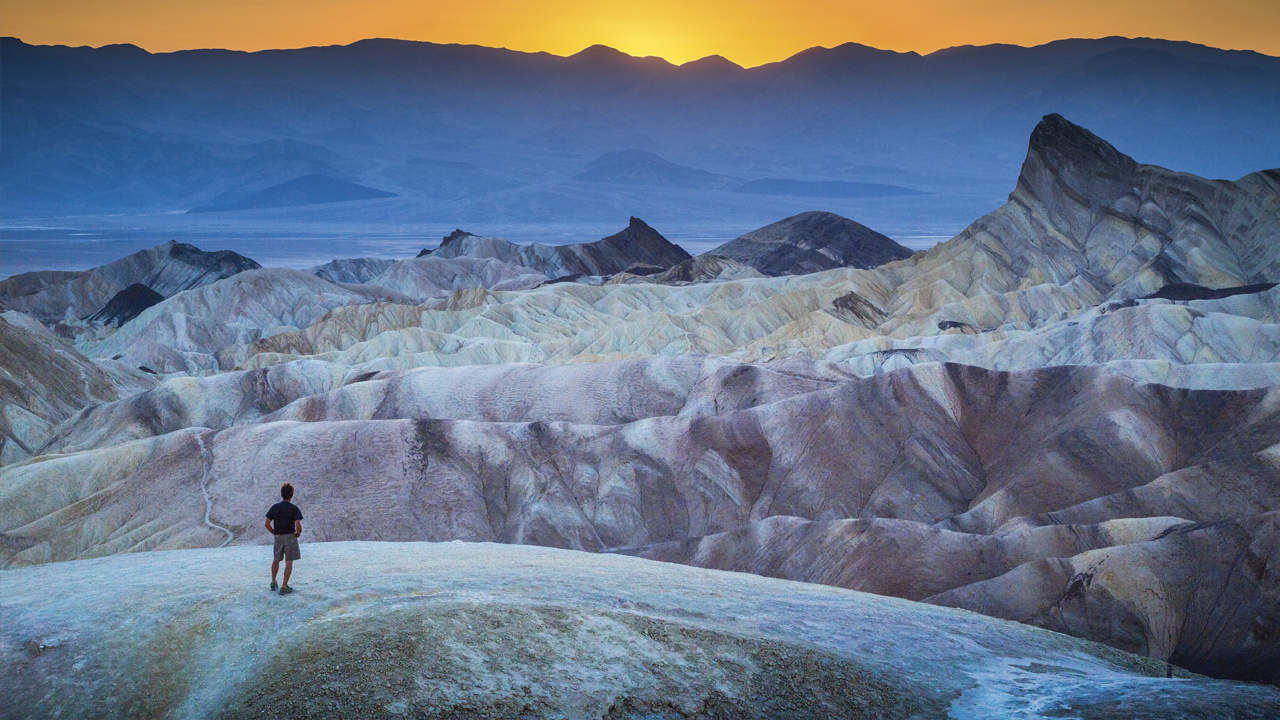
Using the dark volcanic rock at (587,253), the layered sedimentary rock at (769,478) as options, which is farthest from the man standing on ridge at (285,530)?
the dark volcanic rock at (587,253)

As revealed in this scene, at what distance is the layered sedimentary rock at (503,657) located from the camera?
47.0ft

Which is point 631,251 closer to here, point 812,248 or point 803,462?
point 812,248

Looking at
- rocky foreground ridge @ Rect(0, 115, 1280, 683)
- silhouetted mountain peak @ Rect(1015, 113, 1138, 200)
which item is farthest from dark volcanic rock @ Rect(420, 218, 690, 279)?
rocky foreground ridge @ Rect(0, 115, 1280, 683)

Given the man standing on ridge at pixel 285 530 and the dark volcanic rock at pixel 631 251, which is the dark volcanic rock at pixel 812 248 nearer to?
the dark volcanic rock at pixel 631 251

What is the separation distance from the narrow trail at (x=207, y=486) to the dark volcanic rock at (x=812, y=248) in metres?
106

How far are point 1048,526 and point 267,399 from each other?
4411cm

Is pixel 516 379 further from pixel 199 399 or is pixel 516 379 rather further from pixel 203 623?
pixel 203 623

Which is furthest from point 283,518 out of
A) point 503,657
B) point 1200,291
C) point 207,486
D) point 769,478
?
point 1200,291

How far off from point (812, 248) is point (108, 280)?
303 feet

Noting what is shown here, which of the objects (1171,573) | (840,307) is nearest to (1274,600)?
(1171,573)

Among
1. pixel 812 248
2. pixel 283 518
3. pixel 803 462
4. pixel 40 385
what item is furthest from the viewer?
pixel 812 248

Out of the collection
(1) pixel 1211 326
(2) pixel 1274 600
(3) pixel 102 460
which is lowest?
(3) pixel 102 460

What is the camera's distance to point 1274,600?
22.2 m

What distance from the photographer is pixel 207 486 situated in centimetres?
3784
